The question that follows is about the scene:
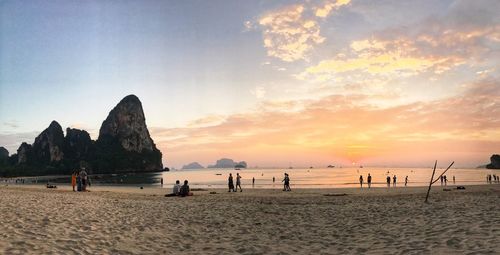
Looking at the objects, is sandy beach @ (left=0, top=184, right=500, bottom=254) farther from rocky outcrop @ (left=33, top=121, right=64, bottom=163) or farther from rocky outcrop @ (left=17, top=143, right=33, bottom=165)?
rocky outcrop @ (left=17, top=143, right=33, bottom=165)

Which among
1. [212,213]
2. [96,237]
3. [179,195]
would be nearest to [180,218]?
[212,213]

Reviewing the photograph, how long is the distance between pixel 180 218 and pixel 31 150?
218 metres

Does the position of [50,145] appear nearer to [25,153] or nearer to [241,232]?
[25,153]

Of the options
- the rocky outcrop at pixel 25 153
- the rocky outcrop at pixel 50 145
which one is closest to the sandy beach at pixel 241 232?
the rocky outcrop at pixel 50 145

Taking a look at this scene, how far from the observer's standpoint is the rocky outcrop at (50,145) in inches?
7569

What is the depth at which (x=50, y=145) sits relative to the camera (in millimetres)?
193125

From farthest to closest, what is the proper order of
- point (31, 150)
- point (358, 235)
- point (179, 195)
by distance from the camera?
point (31, 150) < point (179, 195) < point (358, 235)

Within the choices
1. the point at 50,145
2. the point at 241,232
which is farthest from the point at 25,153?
the point at 241,232

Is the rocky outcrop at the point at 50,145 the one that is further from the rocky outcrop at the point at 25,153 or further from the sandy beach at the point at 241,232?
the sandy beach at the point at 241,232

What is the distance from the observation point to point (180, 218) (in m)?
16.1

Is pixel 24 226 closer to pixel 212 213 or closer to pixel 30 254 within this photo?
pixel 30 254

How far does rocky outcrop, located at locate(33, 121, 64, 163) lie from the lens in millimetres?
192250

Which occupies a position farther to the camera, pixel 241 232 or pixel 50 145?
pixel 50 145

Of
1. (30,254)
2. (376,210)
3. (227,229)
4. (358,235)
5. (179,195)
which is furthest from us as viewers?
(179,195)
